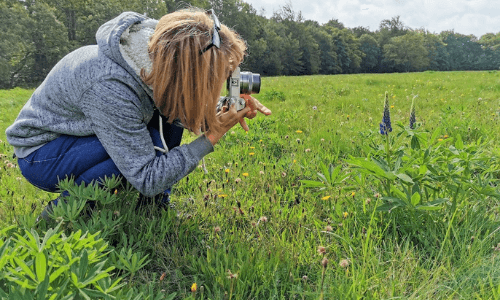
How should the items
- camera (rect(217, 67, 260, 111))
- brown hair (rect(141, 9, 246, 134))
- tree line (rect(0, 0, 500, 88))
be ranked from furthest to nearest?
tree line (rect(0, 0, 500, 88))
camera (rect(217, 67, 260, 111))
brown hair (rect(141, 9, 246, 134))

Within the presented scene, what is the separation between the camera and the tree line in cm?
51

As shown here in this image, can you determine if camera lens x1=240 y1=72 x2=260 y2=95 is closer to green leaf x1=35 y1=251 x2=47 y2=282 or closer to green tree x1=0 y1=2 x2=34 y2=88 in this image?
green leaf x1=35 y1=251 x2=47 y2=282

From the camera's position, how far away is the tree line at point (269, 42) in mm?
29453

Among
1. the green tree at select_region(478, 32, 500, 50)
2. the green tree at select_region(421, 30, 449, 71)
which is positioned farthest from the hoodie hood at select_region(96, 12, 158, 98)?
the green tree at select_region(478, 32, 500, 50)

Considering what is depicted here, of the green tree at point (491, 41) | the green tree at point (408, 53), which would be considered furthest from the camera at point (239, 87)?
the green tree at point (491, 41)

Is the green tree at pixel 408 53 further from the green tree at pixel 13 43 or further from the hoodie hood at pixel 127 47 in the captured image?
the hoodie hood at pixel 127 47

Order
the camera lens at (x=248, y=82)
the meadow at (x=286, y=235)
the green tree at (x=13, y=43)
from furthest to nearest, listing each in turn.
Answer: the green tree at (x=13, y=43) → the camera lens at (x=248, y=82) → the meadow at (x=286, y=235)

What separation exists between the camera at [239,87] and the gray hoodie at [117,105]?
0.28 metres

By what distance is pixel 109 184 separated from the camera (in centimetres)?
165

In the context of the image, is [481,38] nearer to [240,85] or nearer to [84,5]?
[84,5]

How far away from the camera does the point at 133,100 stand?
5.60ft

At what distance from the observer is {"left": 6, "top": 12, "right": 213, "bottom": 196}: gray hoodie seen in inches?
65.6

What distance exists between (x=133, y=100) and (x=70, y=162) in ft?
1.90

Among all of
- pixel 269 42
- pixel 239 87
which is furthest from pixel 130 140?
pixel 269 42
